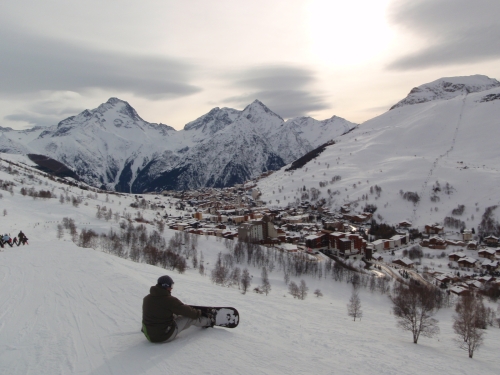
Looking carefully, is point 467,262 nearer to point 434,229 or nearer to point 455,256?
point 455,256

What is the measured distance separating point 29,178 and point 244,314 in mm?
128135

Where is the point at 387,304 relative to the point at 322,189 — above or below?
below

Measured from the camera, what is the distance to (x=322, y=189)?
114438 mm

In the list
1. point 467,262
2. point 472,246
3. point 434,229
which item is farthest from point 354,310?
point 434,229

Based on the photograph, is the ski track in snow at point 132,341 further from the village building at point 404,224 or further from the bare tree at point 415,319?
the village building at point 404,224

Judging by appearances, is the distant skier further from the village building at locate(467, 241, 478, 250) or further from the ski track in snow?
the village building at locate(467, 241, 478, 250)

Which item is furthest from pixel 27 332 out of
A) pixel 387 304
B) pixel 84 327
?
pixel 387 304

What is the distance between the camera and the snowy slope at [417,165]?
87.6m

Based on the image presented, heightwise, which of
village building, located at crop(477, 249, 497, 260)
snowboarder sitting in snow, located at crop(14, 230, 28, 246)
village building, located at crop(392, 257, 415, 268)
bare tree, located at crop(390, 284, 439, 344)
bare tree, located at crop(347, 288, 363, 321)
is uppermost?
snowboarder sitting in snow, located at crop(14, 230, 28, 246)

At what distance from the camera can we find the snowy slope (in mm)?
87625

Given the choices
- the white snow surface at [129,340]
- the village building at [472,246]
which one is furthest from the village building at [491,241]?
the white snow surface at [129,340]

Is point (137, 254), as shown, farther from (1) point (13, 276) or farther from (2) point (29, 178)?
(2) point (29, 178)

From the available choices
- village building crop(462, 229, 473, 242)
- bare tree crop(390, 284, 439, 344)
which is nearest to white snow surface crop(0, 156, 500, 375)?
bare tree crop(390, 284, 439, 344)

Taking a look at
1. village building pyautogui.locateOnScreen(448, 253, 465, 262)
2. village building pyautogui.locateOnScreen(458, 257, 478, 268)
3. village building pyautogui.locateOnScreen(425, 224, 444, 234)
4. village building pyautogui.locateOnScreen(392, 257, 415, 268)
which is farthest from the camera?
village building pyautogui.locateOnScreen(425, 224, 444, 234)
